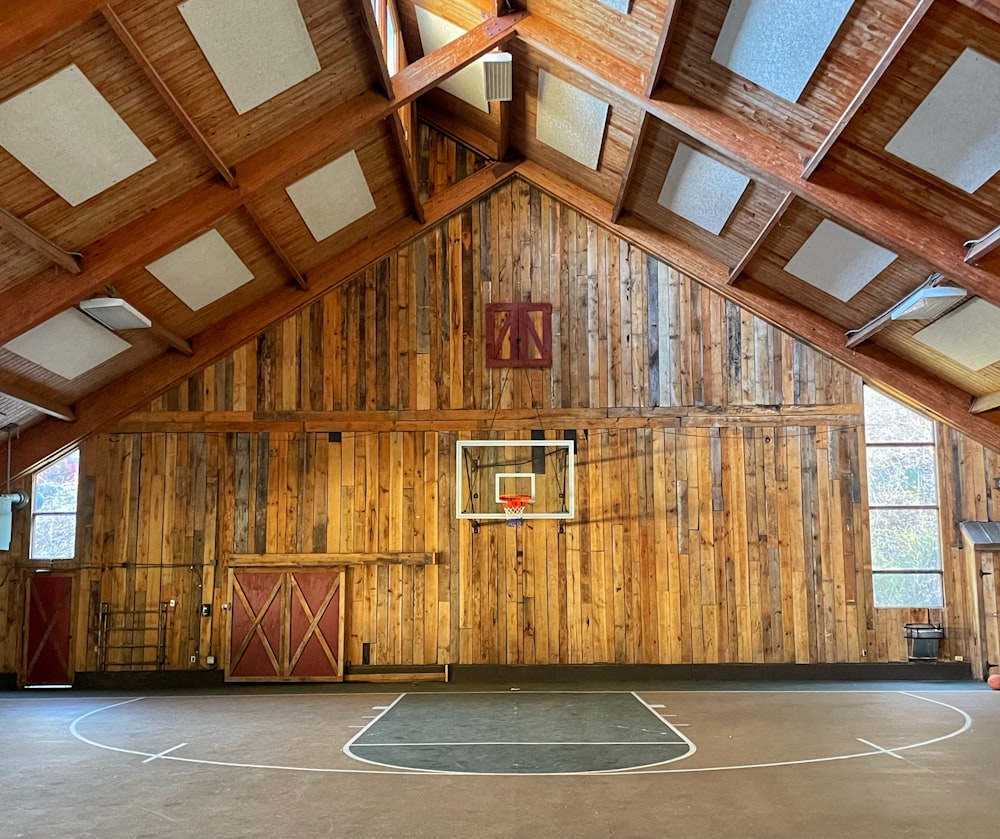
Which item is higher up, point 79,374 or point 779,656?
point 79,374

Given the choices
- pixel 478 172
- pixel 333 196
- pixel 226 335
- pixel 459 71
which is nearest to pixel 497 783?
pixel 333 196

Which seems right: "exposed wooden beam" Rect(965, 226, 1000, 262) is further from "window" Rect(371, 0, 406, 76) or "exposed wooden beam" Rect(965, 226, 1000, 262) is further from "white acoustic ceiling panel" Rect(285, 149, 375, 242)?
"white acoustic ceiling panel" Rect(285, 149, 375, 242)

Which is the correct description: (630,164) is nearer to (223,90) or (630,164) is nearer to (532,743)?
(223,90)

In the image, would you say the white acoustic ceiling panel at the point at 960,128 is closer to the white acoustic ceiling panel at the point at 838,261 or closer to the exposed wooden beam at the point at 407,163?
the white acoustic ceiling panel at the point at 838,261

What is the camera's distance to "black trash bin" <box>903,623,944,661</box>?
12.8 m

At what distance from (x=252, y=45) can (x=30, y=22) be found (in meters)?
2.16

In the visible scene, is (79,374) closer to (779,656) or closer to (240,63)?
(240,63)

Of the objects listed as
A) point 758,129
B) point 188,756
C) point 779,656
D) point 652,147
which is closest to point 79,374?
point 188,756

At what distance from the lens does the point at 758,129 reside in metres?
9.17

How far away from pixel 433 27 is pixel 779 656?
30.3 ft

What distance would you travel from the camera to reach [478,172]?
13.7 m

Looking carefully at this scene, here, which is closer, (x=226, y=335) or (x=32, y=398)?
(x=32, y=398)

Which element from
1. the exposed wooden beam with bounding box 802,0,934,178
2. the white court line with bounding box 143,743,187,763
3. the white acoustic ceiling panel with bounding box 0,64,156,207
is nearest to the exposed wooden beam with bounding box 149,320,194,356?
the white acoustic ceiling panel with bounding box 0,64,156,207

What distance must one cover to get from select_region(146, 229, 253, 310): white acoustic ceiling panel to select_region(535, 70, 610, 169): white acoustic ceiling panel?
13.6ft
